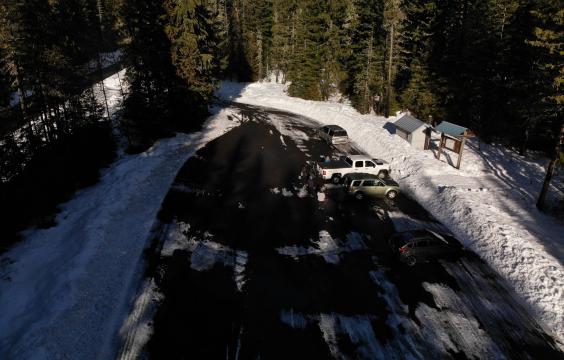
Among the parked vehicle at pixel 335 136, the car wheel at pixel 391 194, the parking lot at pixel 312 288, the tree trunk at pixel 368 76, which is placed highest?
the tree trunk at pixel 368 76

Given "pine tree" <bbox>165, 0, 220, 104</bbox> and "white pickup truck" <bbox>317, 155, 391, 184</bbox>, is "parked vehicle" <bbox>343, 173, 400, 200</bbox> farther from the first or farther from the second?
"pine tree" <bbox>165, 0, 220, 104</bbox>

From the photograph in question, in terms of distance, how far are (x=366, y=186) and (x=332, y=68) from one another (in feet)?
112

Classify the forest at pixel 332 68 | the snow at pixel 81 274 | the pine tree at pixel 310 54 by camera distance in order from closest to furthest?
the snow at pixel 81 274
the forest at pixel 332 68
the pine tree at pixel 310 54

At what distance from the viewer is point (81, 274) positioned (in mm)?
13797

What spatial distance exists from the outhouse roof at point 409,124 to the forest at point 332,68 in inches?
185

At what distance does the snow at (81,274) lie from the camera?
441 inches

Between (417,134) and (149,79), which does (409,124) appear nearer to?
(417,134)

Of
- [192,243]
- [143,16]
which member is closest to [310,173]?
[192,243]

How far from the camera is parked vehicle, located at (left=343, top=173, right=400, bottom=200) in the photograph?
21141 millimetres

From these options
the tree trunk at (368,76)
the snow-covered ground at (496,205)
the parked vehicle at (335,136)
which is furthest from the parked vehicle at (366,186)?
the tree trunk at (368,76)

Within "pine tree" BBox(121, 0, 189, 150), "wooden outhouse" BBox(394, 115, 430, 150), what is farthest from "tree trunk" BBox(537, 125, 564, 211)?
"pine tree" BBox(121, 0, 189, 150)

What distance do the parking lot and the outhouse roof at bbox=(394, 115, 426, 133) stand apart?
10197mm

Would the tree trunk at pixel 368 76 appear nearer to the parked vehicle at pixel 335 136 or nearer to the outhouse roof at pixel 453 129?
the parked vehicle at pixel 335 136

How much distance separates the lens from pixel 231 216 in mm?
19188
